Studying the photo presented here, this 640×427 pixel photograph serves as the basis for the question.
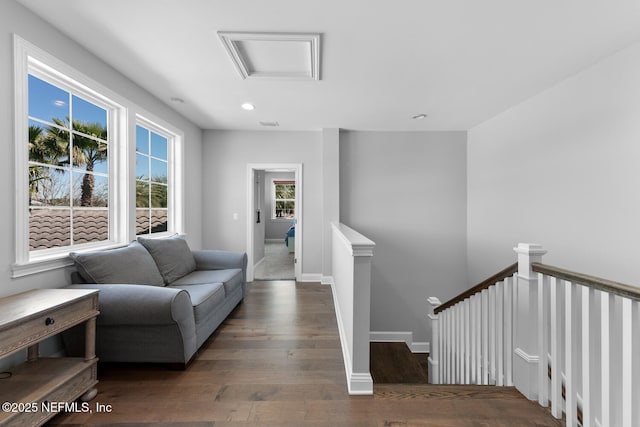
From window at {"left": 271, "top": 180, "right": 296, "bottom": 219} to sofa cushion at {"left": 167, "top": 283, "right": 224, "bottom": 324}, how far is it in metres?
7.00

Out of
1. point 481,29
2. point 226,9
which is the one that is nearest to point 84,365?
point 226,9

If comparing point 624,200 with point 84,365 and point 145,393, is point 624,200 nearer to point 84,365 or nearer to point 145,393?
point 145,393

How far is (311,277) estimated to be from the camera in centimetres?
447

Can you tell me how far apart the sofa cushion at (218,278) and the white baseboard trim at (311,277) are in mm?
1372

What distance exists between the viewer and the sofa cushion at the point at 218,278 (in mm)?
2777

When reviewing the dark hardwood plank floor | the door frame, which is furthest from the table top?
the dark hardwood plank floor

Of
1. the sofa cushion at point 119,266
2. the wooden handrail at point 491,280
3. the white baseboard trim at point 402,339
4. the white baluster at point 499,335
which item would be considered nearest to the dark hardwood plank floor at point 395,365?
the white baseboard trim at point 402,339

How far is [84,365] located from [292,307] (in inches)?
76.6

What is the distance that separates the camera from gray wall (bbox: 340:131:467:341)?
4.60 meters

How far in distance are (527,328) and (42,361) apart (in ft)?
10.1

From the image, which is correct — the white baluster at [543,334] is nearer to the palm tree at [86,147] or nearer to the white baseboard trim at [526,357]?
the white baseboard trim at [526,357]

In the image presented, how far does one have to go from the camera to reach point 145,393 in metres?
1.75

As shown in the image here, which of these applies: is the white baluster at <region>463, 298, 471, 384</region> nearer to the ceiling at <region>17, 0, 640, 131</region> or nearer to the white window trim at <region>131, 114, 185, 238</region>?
the ceiling at <region>17, 0, 640, 131</region>

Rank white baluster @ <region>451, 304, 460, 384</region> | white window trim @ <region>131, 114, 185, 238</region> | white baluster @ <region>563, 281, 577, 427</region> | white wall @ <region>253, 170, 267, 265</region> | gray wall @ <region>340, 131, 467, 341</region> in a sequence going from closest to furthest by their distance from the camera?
white baluster @ <region>563, 281, 577, 427</region> < white baluster @ <region>451, 304, 460, 384</region> < white window trim @ <region>131, 114, 185, 238</region> < gray wall @ <region>340, 131, 467, 341</region> < white wall @ <region>253, 170, 267, 265</region>
